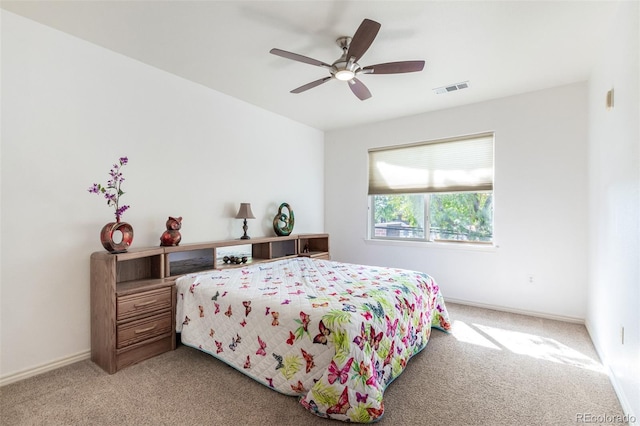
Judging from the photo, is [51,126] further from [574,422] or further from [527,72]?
[527,72]

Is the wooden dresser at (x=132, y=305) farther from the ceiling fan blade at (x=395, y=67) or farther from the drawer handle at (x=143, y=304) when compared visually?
the ceiling fan blade at (x=395, y=67)

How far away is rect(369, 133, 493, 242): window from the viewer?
12.8ft

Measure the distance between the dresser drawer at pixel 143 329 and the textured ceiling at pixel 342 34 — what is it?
2329mm

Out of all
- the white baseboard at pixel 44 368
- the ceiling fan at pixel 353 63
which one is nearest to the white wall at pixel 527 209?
the ceiling fan at pixel 353 63

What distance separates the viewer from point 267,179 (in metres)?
4.22

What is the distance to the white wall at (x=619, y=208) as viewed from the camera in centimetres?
168

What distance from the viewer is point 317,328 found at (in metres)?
1.78

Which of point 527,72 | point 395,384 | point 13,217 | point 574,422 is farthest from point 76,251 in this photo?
point 527,72

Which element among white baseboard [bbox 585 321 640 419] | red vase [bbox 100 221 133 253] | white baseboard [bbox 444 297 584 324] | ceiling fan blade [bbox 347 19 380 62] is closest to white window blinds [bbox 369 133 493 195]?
white baseboard [bbox 444 297 584 324]

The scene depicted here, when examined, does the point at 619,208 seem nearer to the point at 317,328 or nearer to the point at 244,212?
the point at 317,328

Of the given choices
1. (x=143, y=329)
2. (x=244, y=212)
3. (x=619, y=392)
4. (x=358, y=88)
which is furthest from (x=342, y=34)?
(x=619, y=392)

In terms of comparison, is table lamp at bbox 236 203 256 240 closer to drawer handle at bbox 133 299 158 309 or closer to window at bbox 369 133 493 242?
drawer handle at bbox 133 299 158 309

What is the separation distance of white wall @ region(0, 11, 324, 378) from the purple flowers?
55mm

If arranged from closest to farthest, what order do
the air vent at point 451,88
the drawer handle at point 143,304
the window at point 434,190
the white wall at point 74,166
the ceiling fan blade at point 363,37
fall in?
the ceiling fan blade at point 363,37, the white wall at point 74,166, the drawer handle at point 143,304, the air vent at point 451,88, the window at point 434,190
